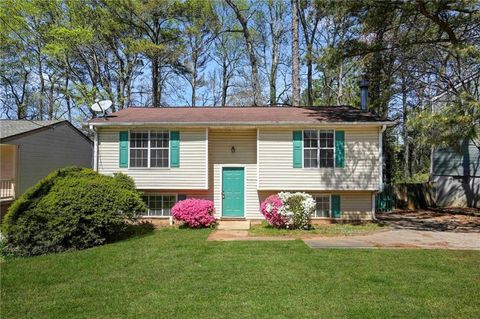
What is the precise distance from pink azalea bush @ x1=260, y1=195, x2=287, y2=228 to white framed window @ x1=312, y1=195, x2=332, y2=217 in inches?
91.8

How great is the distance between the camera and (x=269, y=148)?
1370cm

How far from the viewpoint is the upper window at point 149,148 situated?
45.3ft

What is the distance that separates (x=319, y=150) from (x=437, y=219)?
21.0 feet

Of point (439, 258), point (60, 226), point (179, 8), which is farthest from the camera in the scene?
point (179, 8)

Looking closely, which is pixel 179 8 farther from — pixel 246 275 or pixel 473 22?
pixel 246 275

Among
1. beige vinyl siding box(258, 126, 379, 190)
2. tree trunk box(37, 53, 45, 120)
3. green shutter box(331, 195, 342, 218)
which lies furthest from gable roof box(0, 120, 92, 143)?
green shutter box(331, 195, 342, 218)

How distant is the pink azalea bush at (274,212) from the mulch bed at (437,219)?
4084 mm

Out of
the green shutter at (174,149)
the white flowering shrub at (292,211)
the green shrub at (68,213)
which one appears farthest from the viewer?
the green shutter at (174,149)

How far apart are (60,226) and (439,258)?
29.0ft

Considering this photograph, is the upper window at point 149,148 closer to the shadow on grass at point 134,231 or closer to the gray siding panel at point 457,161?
the shadow on grass at point 134,231

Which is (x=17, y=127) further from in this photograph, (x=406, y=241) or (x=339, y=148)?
(x=406, y=241)

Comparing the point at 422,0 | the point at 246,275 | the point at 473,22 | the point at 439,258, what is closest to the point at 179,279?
the point at 246,275

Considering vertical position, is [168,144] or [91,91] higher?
[91,91]

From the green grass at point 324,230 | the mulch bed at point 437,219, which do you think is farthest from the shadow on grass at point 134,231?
the mulch bed at point 437,219
